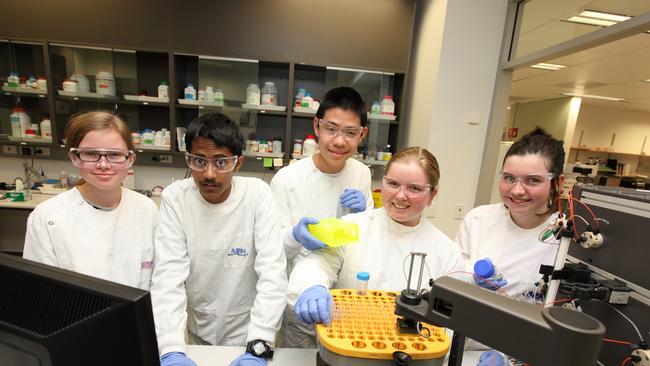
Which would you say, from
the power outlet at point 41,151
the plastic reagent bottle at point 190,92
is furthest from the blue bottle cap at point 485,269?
the power outlet at point 41,151

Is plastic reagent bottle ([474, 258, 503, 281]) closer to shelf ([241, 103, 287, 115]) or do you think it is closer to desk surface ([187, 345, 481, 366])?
desk surface ([187, 345, 481, 366])

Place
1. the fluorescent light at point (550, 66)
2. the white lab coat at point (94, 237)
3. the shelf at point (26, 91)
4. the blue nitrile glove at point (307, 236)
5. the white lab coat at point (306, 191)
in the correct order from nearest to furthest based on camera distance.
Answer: the white lab coat at point (94, 237) < the blue nitrile glove at point (307, 236) < the white lab coat at point (306, 191) < the shelf at point (26, 91) < the fluorescent light at point (550, 66)

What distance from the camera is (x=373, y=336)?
699 millimetres

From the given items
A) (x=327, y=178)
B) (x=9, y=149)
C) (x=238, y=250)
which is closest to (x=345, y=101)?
(x=327, y=178)

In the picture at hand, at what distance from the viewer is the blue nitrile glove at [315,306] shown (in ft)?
2.54

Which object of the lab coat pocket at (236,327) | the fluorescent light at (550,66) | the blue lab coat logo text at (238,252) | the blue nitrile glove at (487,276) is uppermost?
the fluorescent light at (550,66)

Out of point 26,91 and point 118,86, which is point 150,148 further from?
point 26,91

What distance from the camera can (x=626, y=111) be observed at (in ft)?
27.6

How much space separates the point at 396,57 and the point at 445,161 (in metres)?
1.08

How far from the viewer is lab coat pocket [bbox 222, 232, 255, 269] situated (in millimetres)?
1255

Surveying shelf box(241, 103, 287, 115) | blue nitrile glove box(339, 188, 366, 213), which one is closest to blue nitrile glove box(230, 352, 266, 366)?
blue nitrile glove box(339, 188, 366, 213)

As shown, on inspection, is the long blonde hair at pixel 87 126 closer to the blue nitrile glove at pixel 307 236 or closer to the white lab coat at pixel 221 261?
the white lab coat at pixel 221 261

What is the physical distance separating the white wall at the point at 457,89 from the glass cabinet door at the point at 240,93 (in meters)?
1.35

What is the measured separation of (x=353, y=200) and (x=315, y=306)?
2.76 feet
